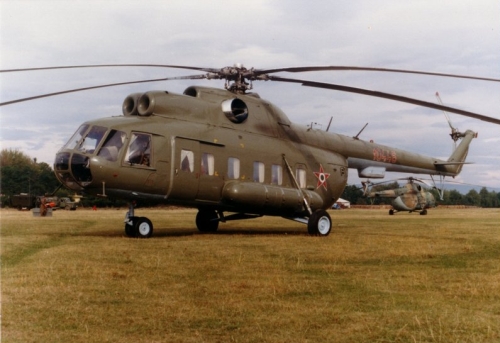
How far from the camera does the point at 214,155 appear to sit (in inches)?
624

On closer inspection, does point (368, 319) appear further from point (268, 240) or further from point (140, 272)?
point (268, 240)

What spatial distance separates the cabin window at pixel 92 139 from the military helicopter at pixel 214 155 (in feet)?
0.08

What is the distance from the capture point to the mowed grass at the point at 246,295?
5.03 metres

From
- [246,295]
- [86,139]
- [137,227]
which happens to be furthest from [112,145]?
[246,295]

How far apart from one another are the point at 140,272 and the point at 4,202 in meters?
59.6

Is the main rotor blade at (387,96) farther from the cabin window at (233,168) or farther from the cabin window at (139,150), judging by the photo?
the cabin window at (139,150)

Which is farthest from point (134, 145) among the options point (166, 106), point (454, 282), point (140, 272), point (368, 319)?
point (368, 319)

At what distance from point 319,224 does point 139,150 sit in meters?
6.00

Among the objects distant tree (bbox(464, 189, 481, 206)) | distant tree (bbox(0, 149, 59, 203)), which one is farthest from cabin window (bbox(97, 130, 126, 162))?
distant tree (bbox(464, 189, 481, 206))

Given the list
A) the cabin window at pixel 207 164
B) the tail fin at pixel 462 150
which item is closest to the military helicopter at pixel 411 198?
the tail fin at pixel 462 150

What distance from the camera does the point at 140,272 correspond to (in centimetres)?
841

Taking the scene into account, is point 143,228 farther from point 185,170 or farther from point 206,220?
point 206,220

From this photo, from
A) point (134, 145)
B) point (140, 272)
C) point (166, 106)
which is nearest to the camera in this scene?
point (140, 272)

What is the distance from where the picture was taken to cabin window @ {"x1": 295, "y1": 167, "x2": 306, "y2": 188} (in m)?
18.0
